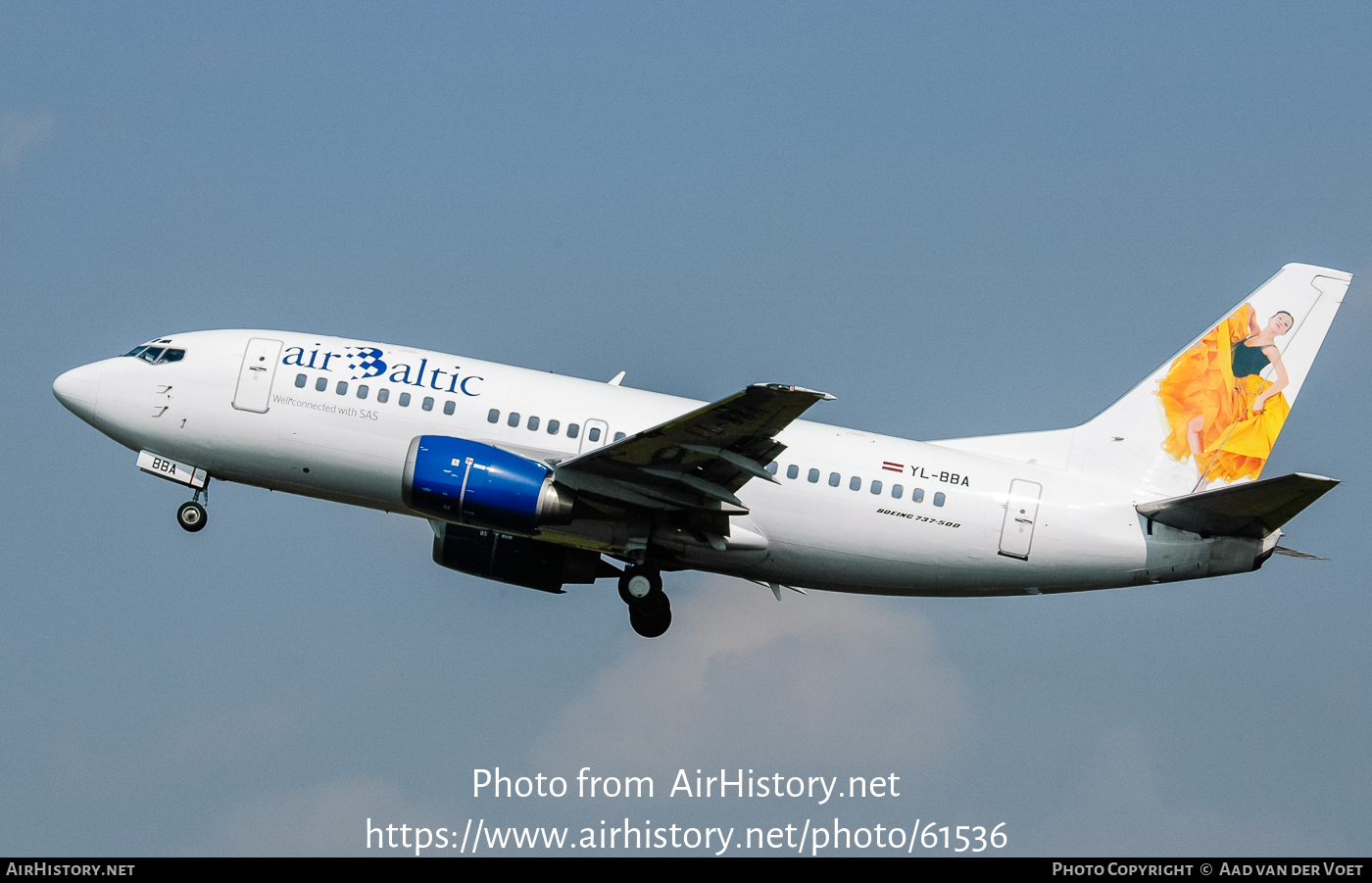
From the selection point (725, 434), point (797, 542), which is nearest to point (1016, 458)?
point (797, 542)

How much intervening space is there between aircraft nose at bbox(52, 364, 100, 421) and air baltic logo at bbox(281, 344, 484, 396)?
468cm

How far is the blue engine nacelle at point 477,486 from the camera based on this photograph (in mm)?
31781

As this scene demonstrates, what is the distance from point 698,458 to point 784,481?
2361 mm

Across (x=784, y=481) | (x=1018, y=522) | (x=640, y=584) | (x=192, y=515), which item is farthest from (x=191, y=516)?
(x=1018, y=522)

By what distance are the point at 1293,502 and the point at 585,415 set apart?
567 inches

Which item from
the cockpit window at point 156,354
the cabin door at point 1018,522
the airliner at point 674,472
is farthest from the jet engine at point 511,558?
the cabin door at point 1018,522

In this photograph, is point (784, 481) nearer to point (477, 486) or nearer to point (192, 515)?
point (477, 486)

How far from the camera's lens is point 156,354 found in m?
35.6

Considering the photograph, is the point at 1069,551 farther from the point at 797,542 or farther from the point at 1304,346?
the point at 1304,346

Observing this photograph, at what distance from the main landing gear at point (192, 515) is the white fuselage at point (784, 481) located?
107cm

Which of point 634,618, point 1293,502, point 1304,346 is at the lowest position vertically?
Answer: point 634,618

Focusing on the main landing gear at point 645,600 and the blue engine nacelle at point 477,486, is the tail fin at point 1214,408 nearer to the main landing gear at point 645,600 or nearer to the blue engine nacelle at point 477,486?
the main landing gear at point 645,600

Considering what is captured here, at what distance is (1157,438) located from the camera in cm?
3553

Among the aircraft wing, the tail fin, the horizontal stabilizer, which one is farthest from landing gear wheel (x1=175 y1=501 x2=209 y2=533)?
the horizontal stabilizer
